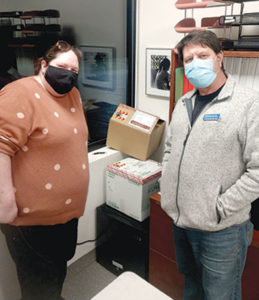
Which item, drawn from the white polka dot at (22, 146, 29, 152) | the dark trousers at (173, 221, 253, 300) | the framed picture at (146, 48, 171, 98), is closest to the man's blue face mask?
the dark trousers at (173, 221, 253, 300)

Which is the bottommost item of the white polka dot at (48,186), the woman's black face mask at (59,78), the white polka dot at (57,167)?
the white polka dot at (48,186)

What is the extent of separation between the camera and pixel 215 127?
1180 mm

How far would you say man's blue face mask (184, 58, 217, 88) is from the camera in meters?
1.23

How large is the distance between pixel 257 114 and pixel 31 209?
101 cm

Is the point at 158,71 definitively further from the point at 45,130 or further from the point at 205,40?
the point at 45,130

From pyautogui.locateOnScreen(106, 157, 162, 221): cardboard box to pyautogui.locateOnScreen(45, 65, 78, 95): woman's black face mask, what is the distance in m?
0.87

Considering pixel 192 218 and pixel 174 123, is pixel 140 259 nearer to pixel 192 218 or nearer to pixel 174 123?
pixel 192 218

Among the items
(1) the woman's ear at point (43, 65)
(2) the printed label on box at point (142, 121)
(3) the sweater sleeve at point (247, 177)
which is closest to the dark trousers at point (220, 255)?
(3) the sweater sleeve at point (247, 177)

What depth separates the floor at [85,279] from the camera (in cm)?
199

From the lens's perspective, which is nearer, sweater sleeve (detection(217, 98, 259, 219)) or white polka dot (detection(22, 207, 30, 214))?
sweater sleeve (detection(217, 98, 259, 219))

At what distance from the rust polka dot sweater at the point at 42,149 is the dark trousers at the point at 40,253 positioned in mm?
92

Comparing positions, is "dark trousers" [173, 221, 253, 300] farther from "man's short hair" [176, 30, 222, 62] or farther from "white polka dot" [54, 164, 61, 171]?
Answer: "man's short hair" [176, 30, 222, 62]

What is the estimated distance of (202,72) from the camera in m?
1.22

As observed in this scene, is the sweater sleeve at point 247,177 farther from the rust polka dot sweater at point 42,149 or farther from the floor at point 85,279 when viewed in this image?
the floor at point 85,279
